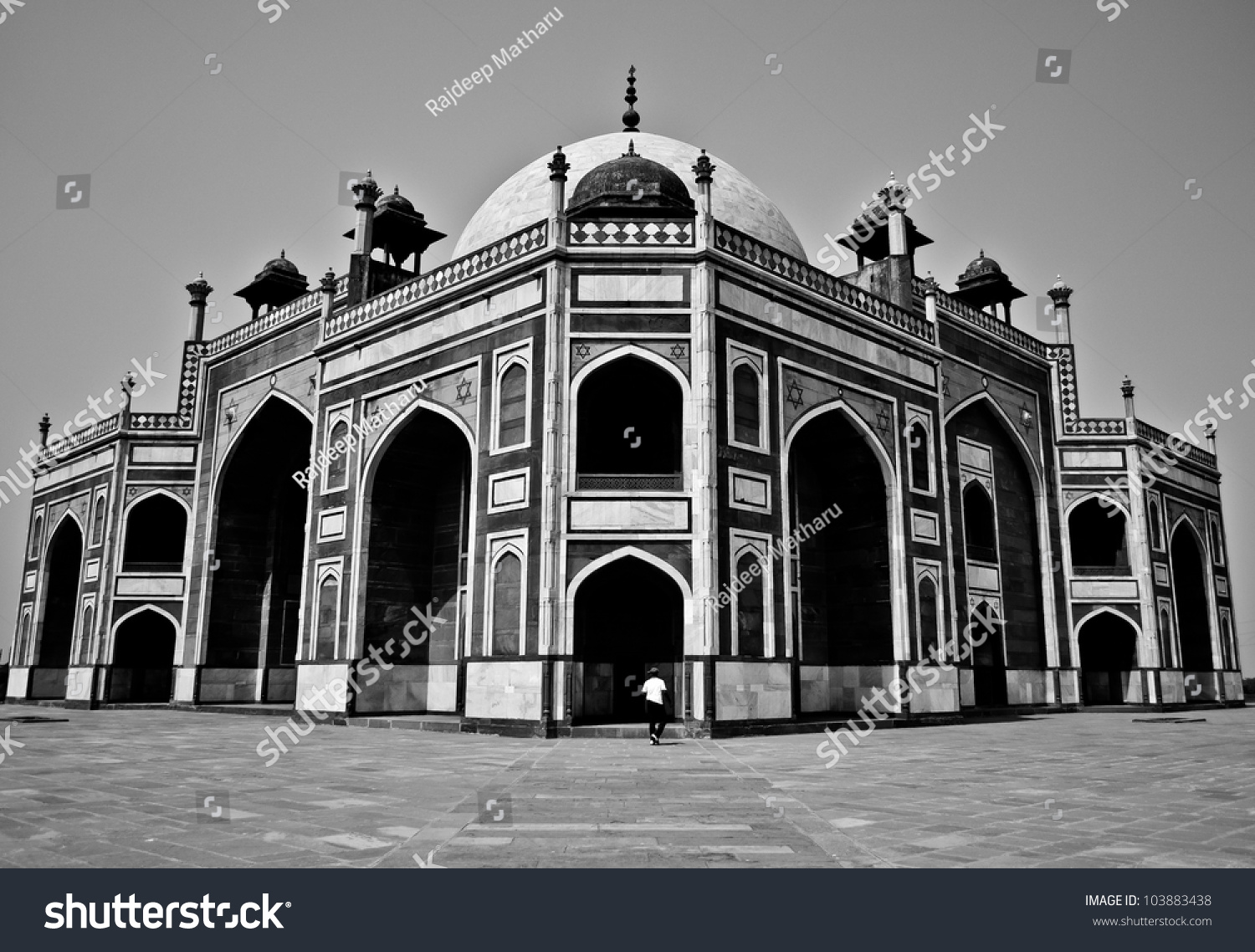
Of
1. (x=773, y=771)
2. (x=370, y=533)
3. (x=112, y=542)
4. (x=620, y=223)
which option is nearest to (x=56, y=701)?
(x=112, y=542)

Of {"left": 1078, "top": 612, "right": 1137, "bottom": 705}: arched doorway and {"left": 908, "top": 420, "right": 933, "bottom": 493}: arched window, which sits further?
{"left": 1078, "top": 612, "right": 1137, "bottom": 705}: arched doorway

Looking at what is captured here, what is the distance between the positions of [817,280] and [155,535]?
804 inches

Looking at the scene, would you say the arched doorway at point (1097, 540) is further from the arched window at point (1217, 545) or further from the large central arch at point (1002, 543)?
the arched window at point (1217, 545)

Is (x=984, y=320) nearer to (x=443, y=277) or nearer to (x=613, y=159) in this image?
(x=613, y=159)

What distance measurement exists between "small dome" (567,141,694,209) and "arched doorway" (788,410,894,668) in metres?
5.37

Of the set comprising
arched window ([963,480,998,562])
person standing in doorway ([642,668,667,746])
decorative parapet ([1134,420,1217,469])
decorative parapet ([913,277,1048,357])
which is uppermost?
decorative parapet ([913,277,1048,357])

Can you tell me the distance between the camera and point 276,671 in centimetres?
2644

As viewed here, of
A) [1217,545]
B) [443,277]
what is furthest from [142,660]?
[1217,545]

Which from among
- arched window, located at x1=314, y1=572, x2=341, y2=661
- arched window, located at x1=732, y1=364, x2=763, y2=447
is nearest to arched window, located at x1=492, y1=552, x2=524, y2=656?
arched window, located at x1=732, y1=364, x2=763, y2=447

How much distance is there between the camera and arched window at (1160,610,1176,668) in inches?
1090

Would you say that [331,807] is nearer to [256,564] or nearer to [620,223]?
[620,223]

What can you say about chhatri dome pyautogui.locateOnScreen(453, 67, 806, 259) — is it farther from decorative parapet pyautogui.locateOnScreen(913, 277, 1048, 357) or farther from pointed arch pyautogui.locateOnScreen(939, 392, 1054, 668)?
pointed arch pyautogui.locateOnScreen(939, 392, 1054, 668)

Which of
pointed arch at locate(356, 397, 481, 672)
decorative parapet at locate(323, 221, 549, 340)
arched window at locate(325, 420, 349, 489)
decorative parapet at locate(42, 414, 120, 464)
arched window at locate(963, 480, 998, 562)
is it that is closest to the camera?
decorative parapet at locate(323, 221, 549, 340)

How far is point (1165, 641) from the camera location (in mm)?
27984
